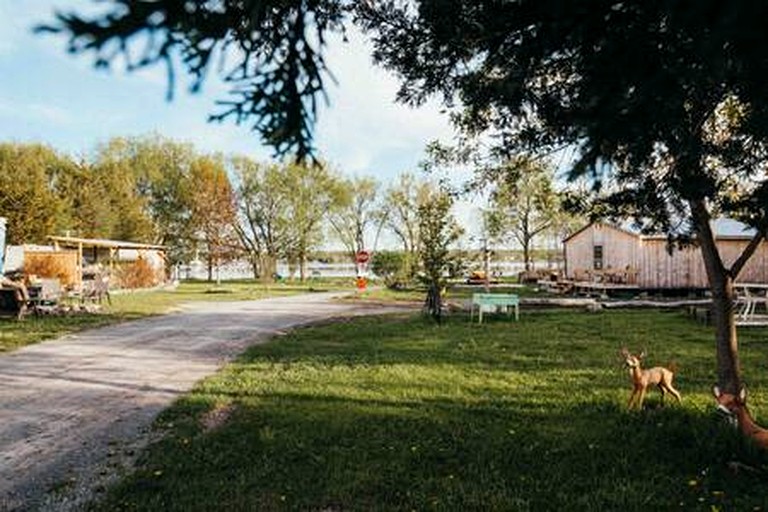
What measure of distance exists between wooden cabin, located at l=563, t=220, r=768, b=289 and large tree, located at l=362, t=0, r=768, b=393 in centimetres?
2059

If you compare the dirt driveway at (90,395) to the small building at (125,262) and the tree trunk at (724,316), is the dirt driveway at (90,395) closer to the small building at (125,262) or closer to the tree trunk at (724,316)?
the tree trunk at (724,316)

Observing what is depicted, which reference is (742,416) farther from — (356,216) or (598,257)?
(356,216)

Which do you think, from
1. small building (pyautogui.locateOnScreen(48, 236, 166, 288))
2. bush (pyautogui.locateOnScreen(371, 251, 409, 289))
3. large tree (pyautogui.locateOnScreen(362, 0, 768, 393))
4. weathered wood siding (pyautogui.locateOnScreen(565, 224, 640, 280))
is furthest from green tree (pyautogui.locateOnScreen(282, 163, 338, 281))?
large tree (pyautogui.locateOnScreen(362, 0, 768, 393))

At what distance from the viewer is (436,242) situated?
684 inches

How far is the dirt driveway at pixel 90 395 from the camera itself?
5.17 m

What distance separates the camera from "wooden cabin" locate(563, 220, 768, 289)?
2770cm

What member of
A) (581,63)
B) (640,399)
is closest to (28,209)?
(640,399)

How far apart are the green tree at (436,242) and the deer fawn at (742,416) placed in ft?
38.7

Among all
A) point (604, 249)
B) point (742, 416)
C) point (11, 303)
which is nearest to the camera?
point (742, 416)

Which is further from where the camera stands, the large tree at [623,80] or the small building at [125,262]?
the small building at [125,262]

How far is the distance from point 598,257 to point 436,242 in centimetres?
1946

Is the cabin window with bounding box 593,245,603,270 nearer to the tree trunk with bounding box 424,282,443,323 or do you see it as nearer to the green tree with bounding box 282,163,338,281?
the tree trunk with bounding box 424,282,443,323

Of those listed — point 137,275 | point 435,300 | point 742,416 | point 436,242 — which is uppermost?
point 436,242

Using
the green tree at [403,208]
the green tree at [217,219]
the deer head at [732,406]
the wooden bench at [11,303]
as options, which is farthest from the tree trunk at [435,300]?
the green tree at [403,208]
